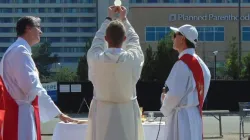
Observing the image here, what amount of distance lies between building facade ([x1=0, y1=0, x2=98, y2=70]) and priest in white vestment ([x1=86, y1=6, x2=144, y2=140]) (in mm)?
128159

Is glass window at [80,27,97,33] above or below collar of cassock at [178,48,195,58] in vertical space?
above

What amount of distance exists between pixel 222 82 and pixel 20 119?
106 ft

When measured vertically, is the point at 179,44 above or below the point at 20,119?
above

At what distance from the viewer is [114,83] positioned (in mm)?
5695

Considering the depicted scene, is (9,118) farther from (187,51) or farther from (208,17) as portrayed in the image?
(208,17)

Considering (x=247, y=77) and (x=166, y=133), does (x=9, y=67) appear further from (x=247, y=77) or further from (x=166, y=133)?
(x=247, y=77)

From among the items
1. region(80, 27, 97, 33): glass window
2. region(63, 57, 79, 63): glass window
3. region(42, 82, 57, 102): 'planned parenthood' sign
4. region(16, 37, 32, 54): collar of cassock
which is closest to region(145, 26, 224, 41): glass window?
region(80, 27, 97, 33): glass window

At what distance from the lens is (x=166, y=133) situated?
5941 millimetres

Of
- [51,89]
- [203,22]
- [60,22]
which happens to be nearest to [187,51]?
[51,89]

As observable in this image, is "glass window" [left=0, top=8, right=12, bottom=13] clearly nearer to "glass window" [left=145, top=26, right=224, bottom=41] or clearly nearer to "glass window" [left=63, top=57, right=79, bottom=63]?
"glass window" [left=63, top=57, right=79, bottom=63]

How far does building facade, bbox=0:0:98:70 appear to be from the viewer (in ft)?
440

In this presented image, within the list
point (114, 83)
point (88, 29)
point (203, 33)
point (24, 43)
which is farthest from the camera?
point (88, 29)

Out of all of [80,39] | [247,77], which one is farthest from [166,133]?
[80,39]

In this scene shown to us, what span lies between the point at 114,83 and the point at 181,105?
0.75 metres
